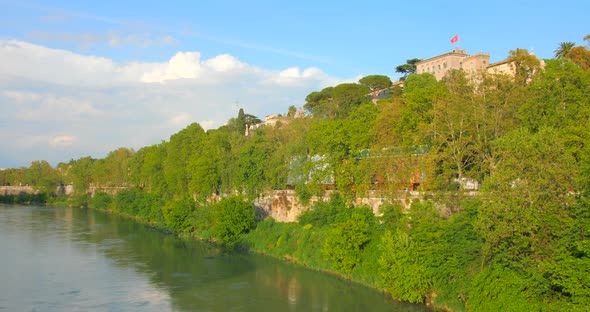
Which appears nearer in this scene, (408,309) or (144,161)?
(408,309)

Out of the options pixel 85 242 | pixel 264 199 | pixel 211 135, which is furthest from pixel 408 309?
pixel 211 135

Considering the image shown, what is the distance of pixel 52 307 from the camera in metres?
21.3

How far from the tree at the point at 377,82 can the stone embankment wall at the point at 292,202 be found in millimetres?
33404

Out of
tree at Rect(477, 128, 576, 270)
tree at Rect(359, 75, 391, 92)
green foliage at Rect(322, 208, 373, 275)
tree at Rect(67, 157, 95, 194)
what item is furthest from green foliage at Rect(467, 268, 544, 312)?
tree at Rect(67, 157, 95, 194)

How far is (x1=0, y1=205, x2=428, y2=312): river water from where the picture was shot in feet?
71.7

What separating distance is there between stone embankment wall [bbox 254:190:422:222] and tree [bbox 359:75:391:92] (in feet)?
110

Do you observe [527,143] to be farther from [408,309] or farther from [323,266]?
[323,266]

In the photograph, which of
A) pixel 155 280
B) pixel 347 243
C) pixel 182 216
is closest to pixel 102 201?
pixel 182 216

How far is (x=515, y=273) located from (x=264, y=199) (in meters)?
22.5

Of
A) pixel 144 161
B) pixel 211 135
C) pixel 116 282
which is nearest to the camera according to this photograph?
pixel 116 282

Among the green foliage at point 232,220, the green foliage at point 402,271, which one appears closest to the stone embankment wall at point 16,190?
the green foliage at point 232,220

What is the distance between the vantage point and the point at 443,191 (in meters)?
24.3

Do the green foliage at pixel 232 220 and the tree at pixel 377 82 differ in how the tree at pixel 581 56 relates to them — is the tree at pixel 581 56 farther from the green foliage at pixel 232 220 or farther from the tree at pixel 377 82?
the tree at pixel 377 82

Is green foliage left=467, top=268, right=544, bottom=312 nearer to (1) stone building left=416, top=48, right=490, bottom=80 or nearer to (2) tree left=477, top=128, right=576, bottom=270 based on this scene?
(2) tree left=477, top=128, right=576, bottom=270
